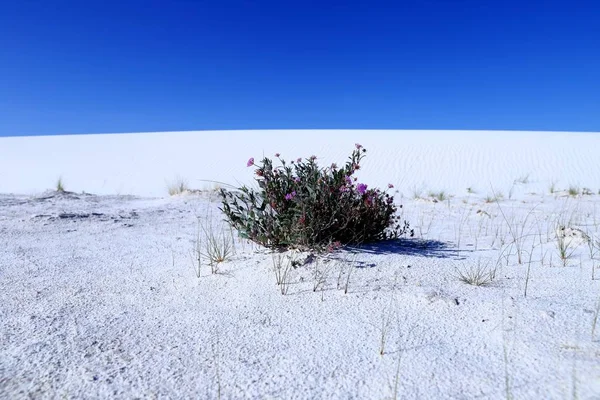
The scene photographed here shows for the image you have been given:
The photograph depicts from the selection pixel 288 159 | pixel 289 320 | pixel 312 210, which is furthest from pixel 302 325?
pixel 288 159

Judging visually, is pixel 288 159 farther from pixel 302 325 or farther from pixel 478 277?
pixel 302 325

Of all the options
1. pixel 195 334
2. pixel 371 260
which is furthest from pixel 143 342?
pixel 371 260

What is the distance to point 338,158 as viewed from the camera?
16.7 m

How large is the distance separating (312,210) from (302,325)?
100 centimetres

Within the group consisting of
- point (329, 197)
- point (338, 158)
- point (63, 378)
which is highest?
point (338, 158)

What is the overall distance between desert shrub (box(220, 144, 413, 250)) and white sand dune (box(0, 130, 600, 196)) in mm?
6704

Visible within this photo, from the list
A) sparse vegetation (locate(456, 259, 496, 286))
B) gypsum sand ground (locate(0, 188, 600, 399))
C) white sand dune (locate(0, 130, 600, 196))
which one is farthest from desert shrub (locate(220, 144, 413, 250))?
white sand dune (locate(0, 130, 600, 196))

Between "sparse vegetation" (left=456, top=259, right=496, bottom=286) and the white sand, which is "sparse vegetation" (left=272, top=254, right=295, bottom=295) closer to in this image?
the white sand

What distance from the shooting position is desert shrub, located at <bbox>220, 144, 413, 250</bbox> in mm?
2756

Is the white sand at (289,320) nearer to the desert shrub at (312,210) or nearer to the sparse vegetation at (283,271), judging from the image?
the sparse vegetation at (283,271)

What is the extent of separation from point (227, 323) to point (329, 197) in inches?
47.3

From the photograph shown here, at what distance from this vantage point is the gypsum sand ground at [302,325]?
144 cm

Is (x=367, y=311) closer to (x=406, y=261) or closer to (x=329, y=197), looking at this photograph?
(x=406, y=261)

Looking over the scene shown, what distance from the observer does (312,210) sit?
2.78 metres
